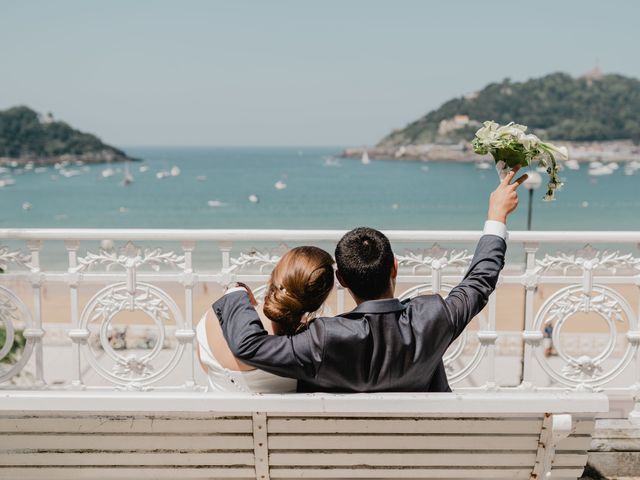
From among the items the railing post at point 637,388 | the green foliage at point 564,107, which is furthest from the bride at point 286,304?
the green foliage at point 564,107

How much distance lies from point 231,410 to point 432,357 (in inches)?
27.6

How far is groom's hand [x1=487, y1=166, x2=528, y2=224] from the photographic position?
268 cm

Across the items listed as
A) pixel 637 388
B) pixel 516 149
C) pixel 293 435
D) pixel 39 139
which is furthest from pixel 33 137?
pixel 293 435

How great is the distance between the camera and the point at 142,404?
2469 millimetres

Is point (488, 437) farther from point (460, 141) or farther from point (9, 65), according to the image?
point (9, 65)

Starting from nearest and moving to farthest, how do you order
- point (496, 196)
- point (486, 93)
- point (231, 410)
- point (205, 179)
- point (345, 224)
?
1. point (231, 410)
2. point (496, 196)
3. point (345, 224)
4. point (205, 179)
5. point (486, 93)

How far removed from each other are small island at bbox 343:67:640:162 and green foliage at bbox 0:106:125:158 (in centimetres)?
7337

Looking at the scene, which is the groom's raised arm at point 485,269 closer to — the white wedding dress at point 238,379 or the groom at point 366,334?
the groom at point 366,334

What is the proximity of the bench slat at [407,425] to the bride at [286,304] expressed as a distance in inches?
5.5

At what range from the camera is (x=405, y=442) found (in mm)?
2582

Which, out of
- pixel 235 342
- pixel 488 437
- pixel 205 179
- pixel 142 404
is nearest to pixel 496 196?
pixel 488 437

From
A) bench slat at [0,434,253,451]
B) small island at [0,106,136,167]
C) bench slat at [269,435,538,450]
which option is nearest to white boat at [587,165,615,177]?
small island at [0,106,136,167]

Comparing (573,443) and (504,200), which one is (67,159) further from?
(573,443)

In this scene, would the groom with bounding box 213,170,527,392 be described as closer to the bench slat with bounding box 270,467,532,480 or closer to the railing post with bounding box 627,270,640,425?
the bench slat with bounding box 270,467,532,480
